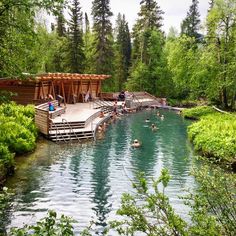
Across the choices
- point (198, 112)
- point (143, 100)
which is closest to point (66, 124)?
point (198, 112)

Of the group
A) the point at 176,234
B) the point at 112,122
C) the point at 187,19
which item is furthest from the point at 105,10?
the point at 176,234

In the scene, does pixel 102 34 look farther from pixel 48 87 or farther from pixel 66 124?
pixel 66 124

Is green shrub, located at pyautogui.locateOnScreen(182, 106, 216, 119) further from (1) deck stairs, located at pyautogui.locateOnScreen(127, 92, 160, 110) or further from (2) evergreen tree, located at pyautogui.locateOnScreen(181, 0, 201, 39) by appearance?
(2) evergreen tree, located at pyautogui.locateOnScreen(181, 0, 201, 39)

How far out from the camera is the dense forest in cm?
3684

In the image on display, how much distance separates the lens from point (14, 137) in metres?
19.9

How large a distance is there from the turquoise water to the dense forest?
6.69 meters

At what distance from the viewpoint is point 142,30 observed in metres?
62.1

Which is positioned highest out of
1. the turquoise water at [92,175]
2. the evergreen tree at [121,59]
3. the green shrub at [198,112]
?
the evergreen tree at [121,59]

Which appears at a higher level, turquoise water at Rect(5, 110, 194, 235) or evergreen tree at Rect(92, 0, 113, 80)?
evergreen tree at Rect(92, 0, 113, 80)

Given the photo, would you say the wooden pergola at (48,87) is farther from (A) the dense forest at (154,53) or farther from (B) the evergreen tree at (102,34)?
(B) the evergreen tree at (102,34)

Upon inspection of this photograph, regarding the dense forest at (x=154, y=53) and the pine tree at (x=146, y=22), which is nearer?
the dense forest at (x=154, y=53)

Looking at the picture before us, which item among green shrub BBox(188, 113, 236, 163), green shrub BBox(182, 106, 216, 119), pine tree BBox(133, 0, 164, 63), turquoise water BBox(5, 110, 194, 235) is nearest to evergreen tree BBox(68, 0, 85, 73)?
pine tree BBox(133, 0, 164, 63)

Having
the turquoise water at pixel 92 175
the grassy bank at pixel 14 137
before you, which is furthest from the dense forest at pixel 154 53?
the turquoise water at pixel 92 175

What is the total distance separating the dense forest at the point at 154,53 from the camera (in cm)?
3684
